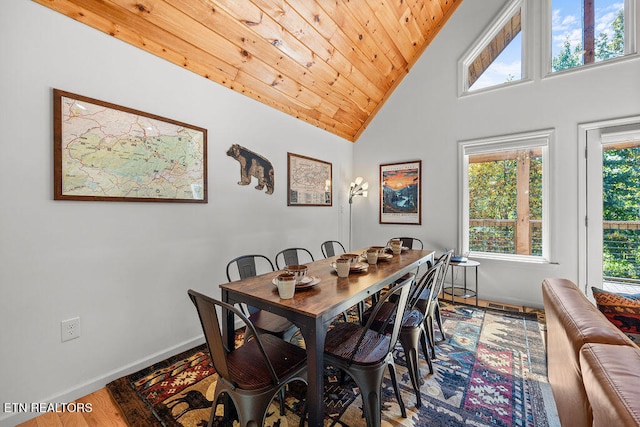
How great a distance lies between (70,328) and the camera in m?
1.66

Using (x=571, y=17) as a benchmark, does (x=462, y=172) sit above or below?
below

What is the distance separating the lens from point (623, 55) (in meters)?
2.68

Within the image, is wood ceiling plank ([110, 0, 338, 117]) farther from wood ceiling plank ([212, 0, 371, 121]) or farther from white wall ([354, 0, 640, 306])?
white wall ([354, 0, 640, 306])

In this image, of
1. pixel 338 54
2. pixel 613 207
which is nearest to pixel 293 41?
pixel 338 54

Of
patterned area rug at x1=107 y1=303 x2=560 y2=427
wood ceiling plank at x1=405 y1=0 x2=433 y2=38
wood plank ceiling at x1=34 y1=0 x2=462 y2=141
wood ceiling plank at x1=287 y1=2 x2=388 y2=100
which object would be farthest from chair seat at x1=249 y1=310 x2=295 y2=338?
wood ceiling plank at x1=405 y1=0 x2=433 y2=38

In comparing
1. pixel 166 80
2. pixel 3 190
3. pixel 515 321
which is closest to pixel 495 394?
pixel 515 321

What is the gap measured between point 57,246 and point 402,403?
2.26 meters

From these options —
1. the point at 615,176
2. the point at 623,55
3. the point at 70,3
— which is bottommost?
the point at 615,176

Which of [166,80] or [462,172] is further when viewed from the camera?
[462,172]

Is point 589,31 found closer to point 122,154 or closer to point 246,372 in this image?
point 246,372

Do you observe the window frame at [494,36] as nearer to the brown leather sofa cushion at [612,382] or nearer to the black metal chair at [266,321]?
the brown leather sofa cushion at [612,382]

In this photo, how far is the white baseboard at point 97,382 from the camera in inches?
57.1

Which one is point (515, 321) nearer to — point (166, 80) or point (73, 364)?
point (73, 364)

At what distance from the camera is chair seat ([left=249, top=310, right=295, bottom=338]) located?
1702mm
